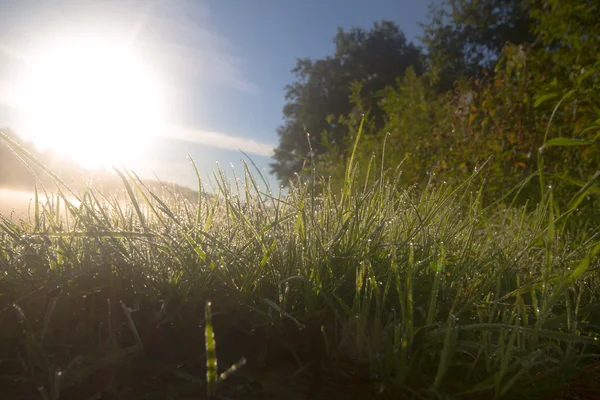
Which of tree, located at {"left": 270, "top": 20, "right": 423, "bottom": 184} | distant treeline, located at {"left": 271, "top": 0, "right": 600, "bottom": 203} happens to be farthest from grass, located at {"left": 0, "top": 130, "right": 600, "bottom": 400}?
tree, located at {"left": 270, "top": 20, "right": 423, "bottom": 184}

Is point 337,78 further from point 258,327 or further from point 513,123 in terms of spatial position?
point 258,327

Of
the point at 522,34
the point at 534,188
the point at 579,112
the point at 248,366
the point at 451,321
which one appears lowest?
the point at 248,366

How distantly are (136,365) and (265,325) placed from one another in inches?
14.3

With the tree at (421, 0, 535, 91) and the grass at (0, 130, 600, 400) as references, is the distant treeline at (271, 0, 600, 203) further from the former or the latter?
the tree at (421, 0, 535, 91)

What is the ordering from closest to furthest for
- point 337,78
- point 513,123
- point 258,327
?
1. point 258,327
2. point 513,123
3. point 337,78

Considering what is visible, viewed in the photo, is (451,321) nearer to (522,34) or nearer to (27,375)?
(27,375)

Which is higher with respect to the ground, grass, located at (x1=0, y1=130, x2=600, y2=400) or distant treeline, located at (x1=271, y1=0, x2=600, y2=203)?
distant treeline, located at (x1=271, y1=0, x2=600, y2=203)

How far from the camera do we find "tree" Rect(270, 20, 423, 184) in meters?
18.4

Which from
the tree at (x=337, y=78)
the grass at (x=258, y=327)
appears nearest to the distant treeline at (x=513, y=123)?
the grass at (x=258, y=327)

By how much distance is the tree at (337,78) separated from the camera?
60.3 feet

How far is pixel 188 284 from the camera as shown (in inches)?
57.0

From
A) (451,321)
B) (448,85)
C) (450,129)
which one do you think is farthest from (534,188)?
(448,85)

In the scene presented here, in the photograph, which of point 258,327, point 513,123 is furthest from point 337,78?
point 258,327

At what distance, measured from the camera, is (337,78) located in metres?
18.5
